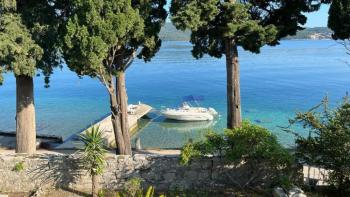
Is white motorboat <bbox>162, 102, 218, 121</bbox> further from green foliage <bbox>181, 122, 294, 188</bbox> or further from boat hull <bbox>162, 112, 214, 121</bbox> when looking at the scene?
green foliage <bbox>181, 122, 294, 188</bbox>

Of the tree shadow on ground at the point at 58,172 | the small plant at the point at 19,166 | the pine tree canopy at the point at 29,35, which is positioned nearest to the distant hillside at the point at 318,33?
the pine tree canopy at the point at 29,35

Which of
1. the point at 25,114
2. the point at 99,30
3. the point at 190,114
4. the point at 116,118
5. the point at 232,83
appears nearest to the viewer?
the point at 99,30

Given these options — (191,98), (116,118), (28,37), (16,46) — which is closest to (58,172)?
(116,118)

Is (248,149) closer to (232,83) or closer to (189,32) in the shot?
(232,83)

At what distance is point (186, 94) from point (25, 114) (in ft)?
98.3

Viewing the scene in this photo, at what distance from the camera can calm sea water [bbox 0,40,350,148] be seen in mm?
29562

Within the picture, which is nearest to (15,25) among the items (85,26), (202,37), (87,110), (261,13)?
(85,26)

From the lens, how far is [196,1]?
13.7m

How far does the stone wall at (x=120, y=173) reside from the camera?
12.4 metres

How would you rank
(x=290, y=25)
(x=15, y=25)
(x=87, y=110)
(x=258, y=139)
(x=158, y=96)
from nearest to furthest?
(x=258, y=139)
(x=15, y=25)
(x=290, y=25)
(x=87, y=110)
(x=158, y=96)

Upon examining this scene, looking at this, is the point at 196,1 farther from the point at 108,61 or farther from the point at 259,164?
the point at 259,164

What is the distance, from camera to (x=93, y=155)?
12.0m

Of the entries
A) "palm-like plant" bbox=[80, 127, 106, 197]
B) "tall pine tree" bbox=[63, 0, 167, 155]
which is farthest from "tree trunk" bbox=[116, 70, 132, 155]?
"palm-like plant" bbox=[80, 127, 106, 197]

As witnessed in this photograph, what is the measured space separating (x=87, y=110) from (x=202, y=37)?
23323 millimetres
